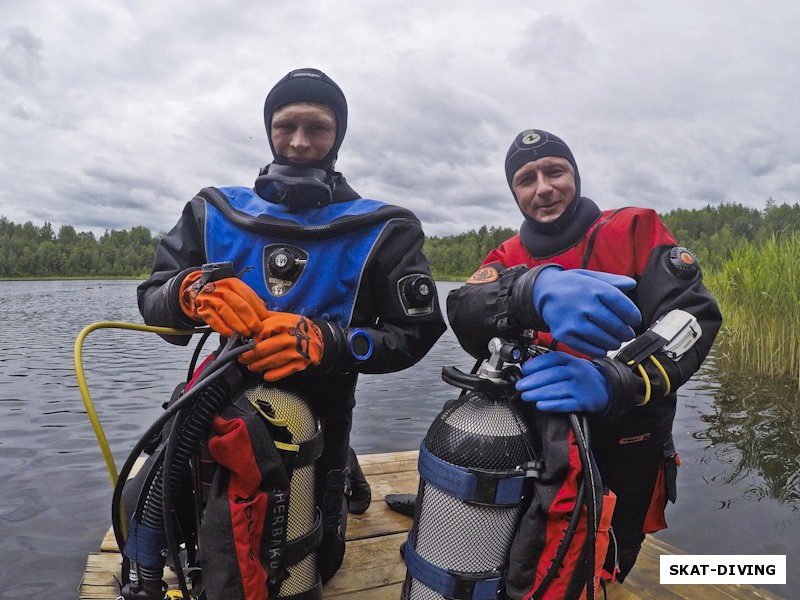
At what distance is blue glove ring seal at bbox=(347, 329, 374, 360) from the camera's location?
198cm

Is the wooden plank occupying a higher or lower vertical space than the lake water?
higher

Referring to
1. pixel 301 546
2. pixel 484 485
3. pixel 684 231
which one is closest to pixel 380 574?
pixel 301 546

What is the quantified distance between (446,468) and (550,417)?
0.37 m

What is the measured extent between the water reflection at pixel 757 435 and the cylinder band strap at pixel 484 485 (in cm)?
402

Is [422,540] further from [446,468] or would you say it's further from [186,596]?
[186,596]

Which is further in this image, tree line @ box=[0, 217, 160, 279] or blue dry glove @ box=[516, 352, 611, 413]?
tree line @ box=[0, 217, 160, 279]

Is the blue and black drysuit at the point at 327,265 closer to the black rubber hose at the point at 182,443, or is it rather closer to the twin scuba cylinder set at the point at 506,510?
the black rubber hose at the point at 182,443

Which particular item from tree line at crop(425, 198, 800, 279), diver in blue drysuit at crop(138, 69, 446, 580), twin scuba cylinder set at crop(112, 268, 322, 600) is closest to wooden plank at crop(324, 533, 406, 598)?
diver in blue drysuit at crop(138, 69, 446, 580)

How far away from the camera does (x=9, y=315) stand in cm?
2050

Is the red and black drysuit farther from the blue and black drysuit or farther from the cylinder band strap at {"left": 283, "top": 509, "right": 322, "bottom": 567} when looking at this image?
the cylinder band strap at {"left": 283, "top": 509, "right": 322, "bottom": 567}

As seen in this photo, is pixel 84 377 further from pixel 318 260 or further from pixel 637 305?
pixel 637 305

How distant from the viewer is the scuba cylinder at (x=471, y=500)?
152 cm

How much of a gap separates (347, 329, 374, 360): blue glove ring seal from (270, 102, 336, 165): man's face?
2.68ft

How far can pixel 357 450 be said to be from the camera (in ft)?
19.0
